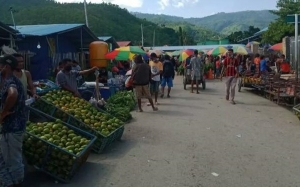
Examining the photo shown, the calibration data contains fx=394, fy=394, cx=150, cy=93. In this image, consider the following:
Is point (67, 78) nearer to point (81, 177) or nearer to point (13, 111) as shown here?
point (81, 177)

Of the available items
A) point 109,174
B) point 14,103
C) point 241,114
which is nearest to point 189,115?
point 241,114

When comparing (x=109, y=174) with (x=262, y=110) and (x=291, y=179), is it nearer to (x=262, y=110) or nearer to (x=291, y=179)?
(x=291, y=179)

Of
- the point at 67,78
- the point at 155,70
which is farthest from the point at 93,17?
the point at 67,78

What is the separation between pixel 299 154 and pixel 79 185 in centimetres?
411

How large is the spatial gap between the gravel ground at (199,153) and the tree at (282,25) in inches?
927

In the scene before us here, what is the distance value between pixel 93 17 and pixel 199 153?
207ft

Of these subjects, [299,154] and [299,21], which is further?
[299,21]

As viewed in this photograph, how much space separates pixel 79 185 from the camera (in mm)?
5766

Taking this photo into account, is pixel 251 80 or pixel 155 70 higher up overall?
pixel 155 70

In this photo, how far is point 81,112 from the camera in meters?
7.97

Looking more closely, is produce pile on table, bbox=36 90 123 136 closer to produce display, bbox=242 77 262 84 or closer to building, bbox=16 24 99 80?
building, bbox=16 24 99 80

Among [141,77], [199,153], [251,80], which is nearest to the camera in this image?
[199,153]

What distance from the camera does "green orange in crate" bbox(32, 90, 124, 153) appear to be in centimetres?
743

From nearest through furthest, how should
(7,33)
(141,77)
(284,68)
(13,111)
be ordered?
(13,111) → (7,33) → (141,77) → (284,68)
